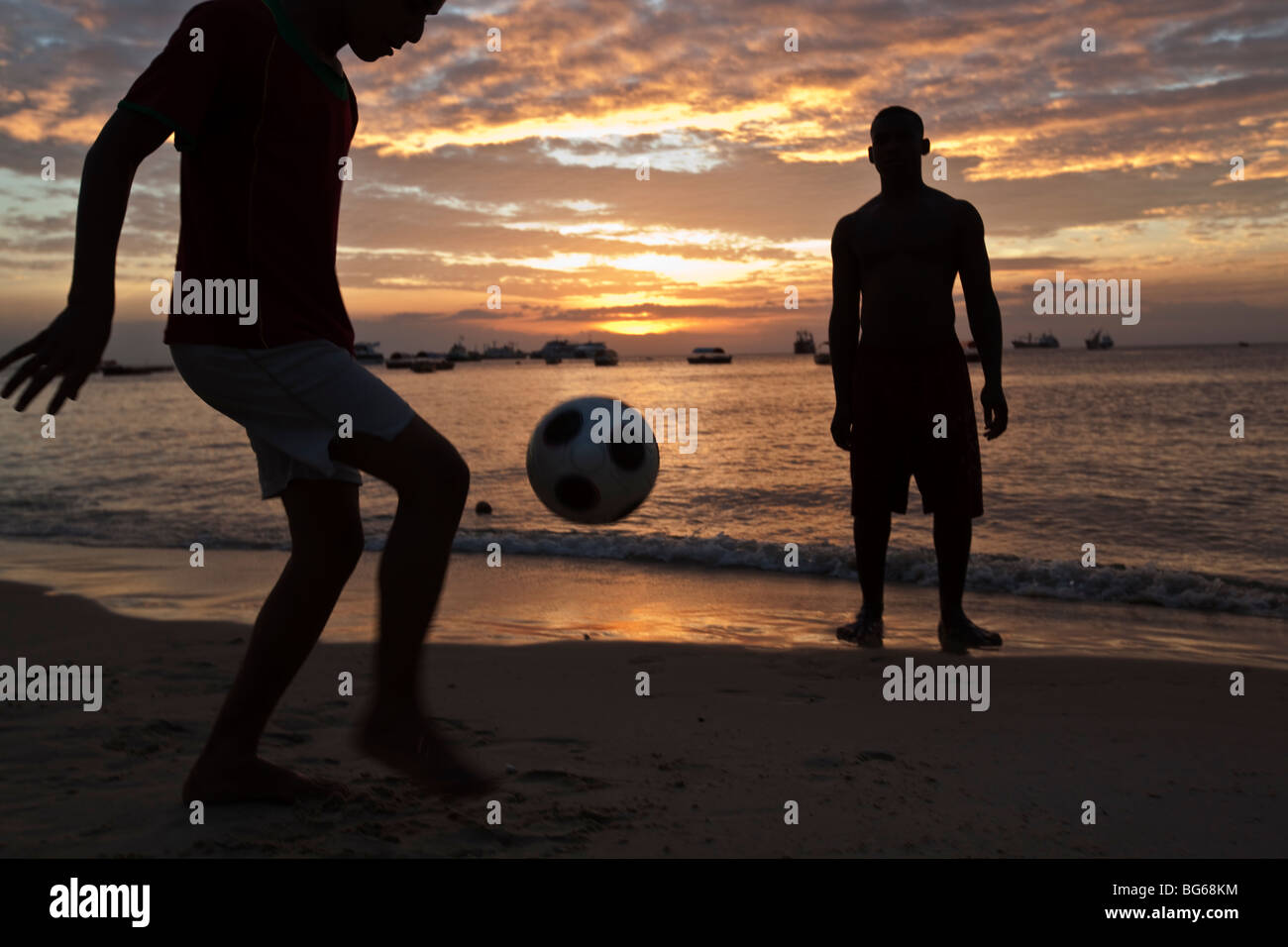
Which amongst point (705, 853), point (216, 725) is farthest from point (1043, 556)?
point (216, 725)

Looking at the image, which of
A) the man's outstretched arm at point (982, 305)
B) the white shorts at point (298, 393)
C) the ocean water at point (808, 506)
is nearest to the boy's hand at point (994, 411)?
the man's outstretched arm at point (982, 305)

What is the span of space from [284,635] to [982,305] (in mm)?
4137

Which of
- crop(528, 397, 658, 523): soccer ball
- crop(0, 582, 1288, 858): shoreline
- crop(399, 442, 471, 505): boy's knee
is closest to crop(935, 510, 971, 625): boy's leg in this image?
crop(0, 582, 1288, 858): shoreline

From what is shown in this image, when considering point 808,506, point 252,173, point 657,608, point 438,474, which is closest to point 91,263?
point 252,173

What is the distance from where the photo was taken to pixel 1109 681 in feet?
15.1

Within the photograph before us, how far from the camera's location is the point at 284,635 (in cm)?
258

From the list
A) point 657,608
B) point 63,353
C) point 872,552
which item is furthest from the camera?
point 657,608

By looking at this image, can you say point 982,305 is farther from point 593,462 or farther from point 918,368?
point 593,462

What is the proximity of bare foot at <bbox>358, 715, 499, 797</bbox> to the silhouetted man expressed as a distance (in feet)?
11.3

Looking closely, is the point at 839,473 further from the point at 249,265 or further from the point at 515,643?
the point at 249,265

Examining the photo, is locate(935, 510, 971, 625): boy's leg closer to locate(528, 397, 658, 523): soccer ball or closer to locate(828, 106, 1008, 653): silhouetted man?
locate(828, 106, 1008, 653): silhouetted man

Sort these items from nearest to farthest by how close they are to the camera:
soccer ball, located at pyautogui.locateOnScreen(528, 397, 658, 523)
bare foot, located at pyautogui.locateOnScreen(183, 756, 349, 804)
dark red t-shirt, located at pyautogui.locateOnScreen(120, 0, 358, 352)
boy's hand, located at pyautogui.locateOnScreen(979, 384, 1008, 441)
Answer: dark red t-shirt, located at pyautogui.locateOnScreen(120, 0, 358, 352), bare foot, located at pyautogui.locateOnScreen(183, 756, 349, 804), soccer ball, located at pyautogui.locateOnScreen(528, 397, 658, 523), boy's hand, located at pyautogui.locateOnScreen(979, 384, 1008, 441)

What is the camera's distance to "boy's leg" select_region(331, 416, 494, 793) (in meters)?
2.34

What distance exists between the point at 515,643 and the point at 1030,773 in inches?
115
